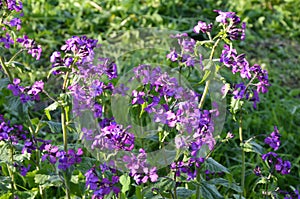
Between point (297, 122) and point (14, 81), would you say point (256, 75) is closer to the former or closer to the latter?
point (14, 81)

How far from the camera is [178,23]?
4.98m

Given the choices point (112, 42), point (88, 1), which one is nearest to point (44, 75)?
point (112, 42)

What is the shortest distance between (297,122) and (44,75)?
73.5 inches

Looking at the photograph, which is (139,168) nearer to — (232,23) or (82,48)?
(82,48)

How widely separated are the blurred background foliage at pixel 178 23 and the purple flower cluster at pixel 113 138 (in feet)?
7.36

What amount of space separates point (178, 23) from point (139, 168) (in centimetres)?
328

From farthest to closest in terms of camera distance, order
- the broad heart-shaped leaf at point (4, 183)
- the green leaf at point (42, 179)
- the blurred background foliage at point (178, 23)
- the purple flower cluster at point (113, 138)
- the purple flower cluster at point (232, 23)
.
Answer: the blurred background foliage at point (178, 23) → the broad heart-shaped leaf at point (4, 183) → the green leaf at point (42, 179) → the purple flower cluster at point (232, 23) → the purple flower cluster at point (113, 138)

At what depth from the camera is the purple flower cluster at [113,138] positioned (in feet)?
5.88

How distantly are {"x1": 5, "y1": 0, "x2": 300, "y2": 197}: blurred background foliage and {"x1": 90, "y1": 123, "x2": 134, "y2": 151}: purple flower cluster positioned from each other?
224cm

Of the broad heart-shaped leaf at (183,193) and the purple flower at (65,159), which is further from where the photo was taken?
the broad heart-shaped leaf at (183,193)

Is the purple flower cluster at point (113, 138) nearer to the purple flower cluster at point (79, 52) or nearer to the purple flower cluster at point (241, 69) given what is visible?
the purple flower cluster at point (79, 52)

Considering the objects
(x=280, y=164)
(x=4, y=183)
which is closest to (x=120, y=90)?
(x=4, y=183)

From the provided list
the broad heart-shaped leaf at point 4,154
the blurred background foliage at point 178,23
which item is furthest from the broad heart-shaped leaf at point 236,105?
the blurred background foliage at point 178,23

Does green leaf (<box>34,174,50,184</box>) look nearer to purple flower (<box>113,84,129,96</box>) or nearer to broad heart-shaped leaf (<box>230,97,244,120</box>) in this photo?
purple flower (<box>113,84,129,96</box>)
